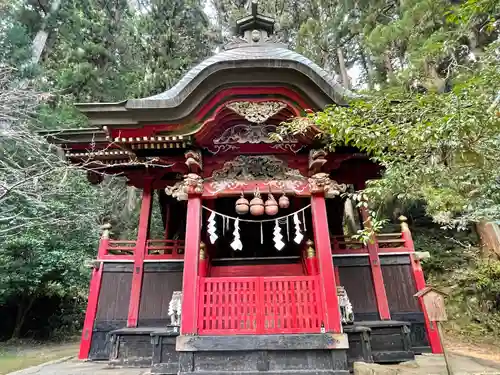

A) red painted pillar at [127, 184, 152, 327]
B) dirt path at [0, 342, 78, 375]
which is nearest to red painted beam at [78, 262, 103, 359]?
red painted pillar at [127, 184, 152, 327]

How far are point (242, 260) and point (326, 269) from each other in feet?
8.16

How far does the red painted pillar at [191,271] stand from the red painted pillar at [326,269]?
176 centimetres

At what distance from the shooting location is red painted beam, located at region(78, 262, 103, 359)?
5.58m

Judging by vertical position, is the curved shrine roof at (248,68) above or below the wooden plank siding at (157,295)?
above

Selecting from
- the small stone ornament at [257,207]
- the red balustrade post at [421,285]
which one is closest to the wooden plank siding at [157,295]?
the small stone ornament at [257,207]

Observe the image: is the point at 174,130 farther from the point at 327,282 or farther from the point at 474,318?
the point at 474,318

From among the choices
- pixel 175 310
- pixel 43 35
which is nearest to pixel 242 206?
pixel 175 310

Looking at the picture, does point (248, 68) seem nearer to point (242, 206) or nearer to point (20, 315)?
point (242, 206)

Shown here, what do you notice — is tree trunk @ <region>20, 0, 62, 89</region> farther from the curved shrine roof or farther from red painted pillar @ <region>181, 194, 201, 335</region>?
red painted pillar @ <region>181, 194, 201, 335</region>

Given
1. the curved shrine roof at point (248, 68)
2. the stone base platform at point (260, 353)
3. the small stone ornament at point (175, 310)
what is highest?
the curved shrine roof at point (248, 68)

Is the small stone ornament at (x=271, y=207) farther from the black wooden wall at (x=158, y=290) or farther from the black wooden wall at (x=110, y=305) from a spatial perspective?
the black wooden wall at (x=110, y=305)

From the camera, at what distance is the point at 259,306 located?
4090mm

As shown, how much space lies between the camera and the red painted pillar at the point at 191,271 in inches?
→ 157

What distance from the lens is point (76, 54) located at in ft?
46.6
